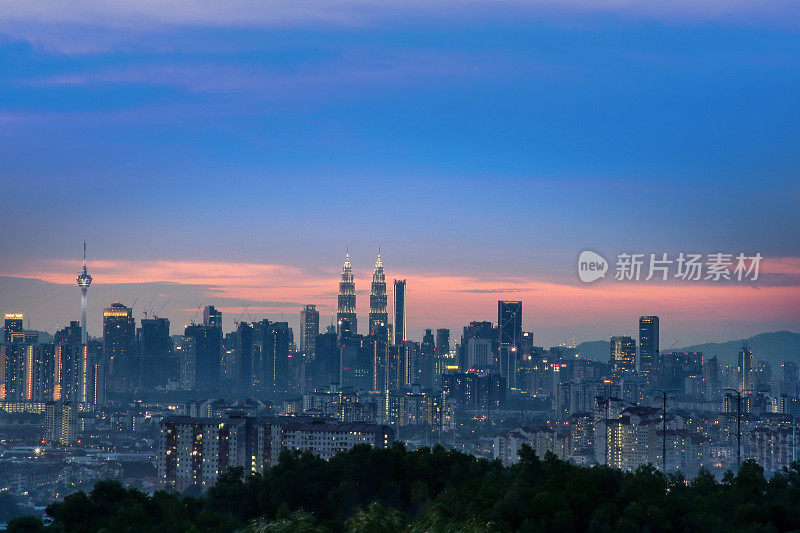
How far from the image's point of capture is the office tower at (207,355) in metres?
99.2

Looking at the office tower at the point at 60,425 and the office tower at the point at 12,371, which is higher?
the office tower at the point at 12,371

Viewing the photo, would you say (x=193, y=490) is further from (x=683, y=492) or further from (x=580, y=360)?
(x=580, y=360)

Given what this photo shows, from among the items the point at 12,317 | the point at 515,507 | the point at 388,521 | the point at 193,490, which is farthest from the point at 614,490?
the point at 12,317

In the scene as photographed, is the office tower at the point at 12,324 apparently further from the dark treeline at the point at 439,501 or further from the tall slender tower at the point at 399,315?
the dark treeline at the point at 439,501

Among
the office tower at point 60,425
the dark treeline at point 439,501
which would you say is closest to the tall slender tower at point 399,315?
the office tower at point 60,425

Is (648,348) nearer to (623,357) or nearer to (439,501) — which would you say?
(623,357)

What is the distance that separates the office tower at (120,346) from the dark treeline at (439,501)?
83.1 meters

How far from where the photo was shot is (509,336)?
103062 millimetres

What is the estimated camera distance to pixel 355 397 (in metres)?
64.4

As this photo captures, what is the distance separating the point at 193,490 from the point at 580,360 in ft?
219

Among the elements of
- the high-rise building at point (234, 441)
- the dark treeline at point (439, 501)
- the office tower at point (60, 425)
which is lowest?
the office tower at point (60, 425)

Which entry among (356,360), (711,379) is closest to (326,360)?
(356,360)

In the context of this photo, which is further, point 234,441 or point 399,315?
point 399,315

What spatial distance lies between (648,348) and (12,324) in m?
55.4
